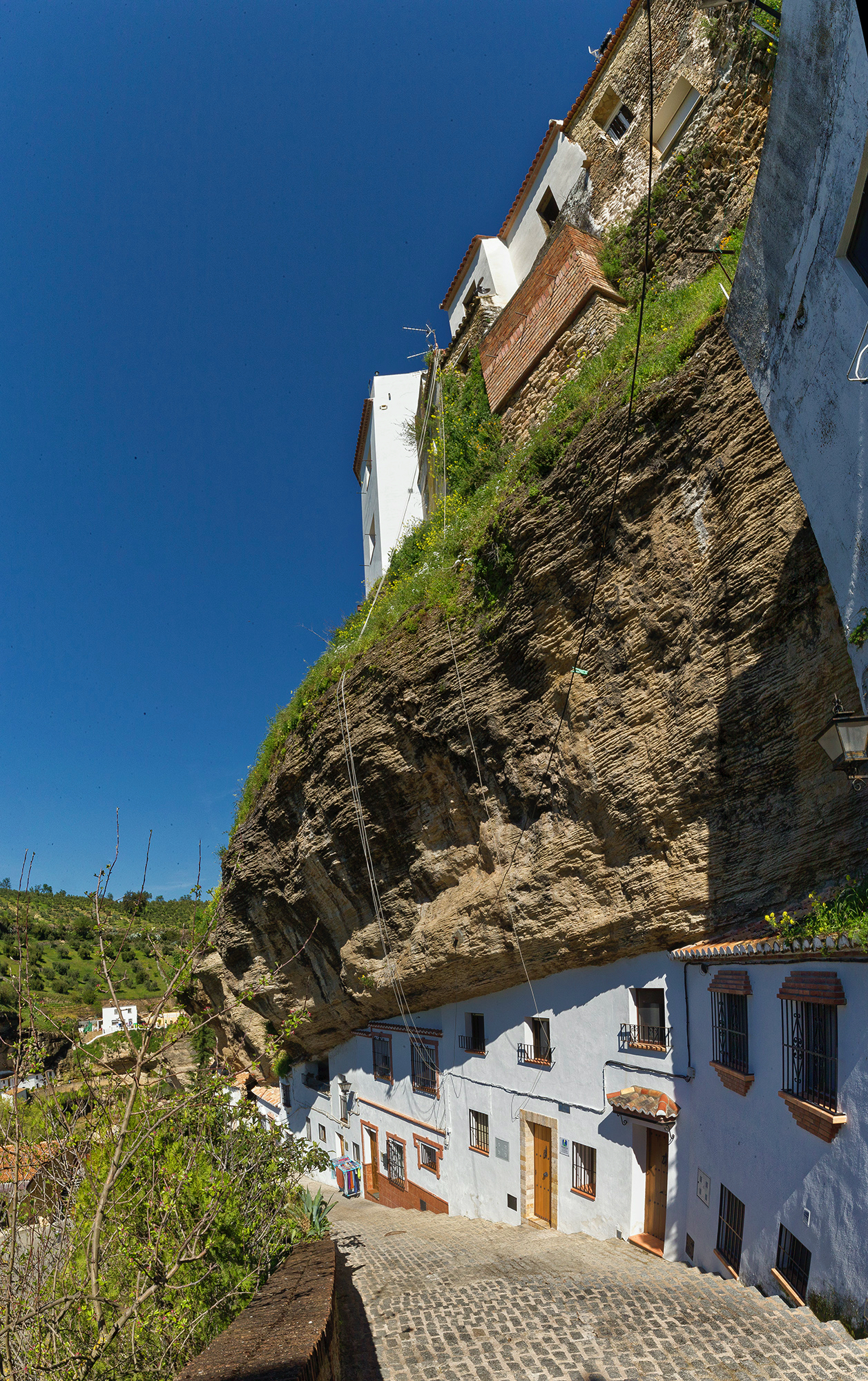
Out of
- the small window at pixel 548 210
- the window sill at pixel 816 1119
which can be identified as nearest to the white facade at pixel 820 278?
the window sill at pixel 816 1119

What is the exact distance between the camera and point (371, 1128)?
17.1 metres

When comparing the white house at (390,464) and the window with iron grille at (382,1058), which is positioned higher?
the white house at (390,464)

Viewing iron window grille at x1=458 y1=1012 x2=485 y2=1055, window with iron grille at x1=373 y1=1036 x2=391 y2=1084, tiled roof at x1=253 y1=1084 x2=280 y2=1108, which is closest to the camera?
iron window grille at x1=458 y1=1012 x2=485 y2=1055

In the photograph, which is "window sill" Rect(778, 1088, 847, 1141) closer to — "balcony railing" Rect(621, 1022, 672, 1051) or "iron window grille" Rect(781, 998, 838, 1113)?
"iron window grille" Rect(781, 998, 838, 1113)

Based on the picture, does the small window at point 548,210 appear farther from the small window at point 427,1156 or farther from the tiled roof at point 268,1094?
the tiled roof at point 268,1094

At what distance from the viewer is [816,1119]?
18.3 ft

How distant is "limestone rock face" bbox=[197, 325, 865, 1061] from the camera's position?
7770mm

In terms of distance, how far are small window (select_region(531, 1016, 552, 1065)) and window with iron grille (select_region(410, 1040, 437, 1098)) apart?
328 cm

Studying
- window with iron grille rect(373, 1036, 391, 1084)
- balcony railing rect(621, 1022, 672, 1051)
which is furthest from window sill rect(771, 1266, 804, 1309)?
window with iron grille rect(373, 1036, 391, 1084)

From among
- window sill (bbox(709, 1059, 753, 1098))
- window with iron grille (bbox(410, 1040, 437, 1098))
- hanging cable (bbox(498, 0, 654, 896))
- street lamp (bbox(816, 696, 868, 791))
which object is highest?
hanging cable (bbox(498, 0, 654, 896))

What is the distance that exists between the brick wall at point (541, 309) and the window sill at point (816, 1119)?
37.9 feet

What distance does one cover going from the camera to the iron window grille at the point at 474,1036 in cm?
1345

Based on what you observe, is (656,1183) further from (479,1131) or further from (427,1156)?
(427,1156)

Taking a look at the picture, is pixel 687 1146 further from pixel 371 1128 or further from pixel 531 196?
pixel 531 196
